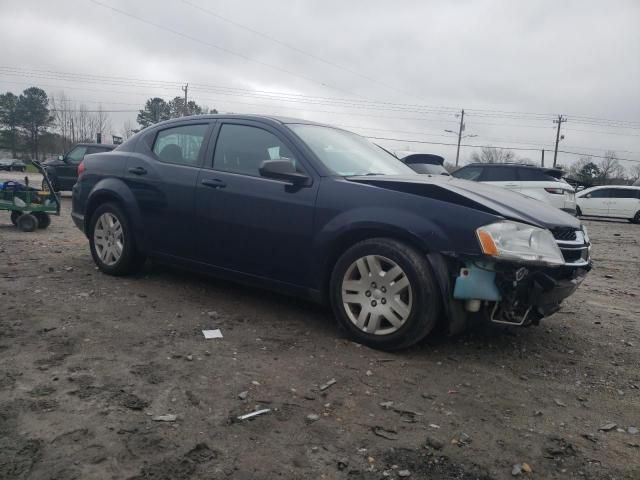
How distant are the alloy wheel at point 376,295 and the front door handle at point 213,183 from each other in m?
1.42

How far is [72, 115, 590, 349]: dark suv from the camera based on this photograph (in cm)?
333

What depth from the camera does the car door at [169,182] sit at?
4.66 metres

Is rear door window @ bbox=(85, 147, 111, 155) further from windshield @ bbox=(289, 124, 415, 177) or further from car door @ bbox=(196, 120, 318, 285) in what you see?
windshield @ bbox=(289, 124, 415, 177)

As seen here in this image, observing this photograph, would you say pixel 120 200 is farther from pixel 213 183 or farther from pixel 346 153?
pixel 346 153

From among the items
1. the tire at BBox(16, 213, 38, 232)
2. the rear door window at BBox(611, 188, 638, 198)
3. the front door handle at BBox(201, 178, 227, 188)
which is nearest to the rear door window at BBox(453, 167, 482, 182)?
the rear door window at BBox(611, 188, 638, 198)

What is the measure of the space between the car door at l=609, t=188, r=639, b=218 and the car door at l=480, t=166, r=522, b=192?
367 inches

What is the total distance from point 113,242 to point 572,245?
4161 millimetres

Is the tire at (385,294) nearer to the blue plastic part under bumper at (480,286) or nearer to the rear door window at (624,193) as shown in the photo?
the blue plastic part under bumper at (480,286)

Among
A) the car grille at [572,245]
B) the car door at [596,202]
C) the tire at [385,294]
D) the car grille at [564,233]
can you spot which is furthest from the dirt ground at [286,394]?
the car door at [596,202]

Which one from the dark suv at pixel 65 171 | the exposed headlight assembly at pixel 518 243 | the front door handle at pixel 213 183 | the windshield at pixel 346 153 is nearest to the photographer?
the exposed headlight assembly at pixel 518 243

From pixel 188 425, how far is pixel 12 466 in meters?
0.73

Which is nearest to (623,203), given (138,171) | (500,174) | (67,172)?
(500,174)

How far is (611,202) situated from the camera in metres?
20.3

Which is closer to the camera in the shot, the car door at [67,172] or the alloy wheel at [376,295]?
the alloy wheel at [376,295]
